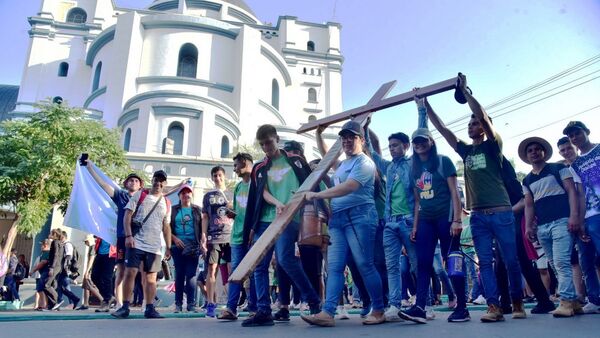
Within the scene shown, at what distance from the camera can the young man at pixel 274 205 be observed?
14.1 ft

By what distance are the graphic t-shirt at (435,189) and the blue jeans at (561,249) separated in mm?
1438

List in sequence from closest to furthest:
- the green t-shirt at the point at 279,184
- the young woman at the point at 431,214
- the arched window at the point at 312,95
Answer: the young woman at the point at 431,214, the green t-shirt at the point at 279,184, the arched window at the point at 312,95

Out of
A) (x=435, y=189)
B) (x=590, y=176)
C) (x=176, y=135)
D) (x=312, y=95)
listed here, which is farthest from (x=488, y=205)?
(x=312, y=95)

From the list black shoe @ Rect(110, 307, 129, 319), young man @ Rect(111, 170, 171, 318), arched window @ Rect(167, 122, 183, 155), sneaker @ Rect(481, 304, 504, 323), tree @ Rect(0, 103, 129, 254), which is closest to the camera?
Answer: sneaker @ Rect(481, 304, 504, 323)

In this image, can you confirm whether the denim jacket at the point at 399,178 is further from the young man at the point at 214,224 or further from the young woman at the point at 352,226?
the young man at the point at 214,224

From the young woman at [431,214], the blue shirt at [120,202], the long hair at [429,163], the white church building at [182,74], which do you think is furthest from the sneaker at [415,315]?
the white church building at [182,74]

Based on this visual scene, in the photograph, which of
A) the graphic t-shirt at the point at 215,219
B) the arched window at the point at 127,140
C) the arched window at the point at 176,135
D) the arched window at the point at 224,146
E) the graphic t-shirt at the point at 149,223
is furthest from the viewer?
the arched window at the point at 224,146

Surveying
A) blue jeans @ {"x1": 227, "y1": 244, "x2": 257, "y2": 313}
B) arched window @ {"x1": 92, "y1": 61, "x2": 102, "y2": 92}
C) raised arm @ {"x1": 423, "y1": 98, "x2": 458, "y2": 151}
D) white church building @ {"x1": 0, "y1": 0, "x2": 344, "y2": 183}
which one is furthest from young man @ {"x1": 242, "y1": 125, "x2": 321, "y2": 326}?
arched window @ {"x1": 92, "y1": 61, "x2": 102, "y2": 92}

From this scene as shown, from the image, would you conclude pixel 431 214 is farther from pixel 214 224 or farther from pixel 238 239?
pixel 214 224

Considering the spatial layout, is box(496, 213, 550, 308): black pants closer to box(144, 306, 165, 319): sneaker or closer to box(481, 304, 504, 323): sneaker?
box(481, 304, 504, 323): sneaker

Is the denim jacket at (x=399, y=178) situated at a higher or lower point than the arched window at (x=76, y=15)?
lower

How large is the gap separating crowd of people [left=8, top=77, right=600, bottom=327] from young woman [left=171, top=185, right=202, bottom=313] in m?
0.16

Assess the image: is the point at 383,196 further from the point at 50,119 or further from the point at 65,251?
the point at 50,119

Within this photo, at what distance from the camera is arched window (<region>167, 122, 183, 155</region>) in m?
28.3
